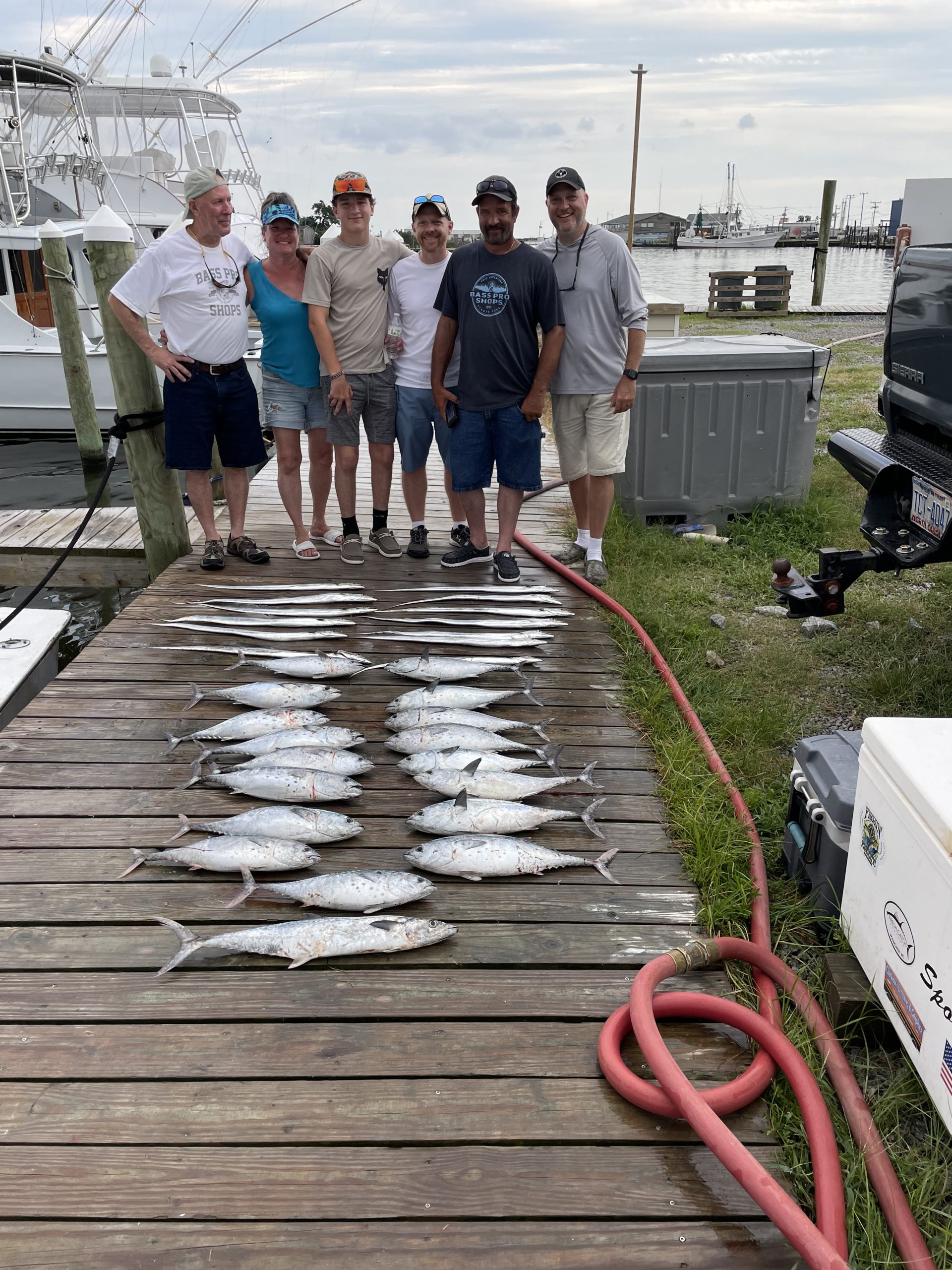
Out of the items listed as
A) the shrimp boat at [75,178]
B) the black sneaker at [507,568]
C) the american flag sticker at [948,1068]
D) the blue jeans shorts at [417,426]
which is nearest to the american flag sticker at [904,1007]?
the american flag sticker at [948,1068]

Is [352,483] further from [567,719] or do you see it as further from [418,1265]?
[418,1265]

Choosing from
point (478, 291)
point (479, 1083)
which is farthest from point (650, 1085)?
point (478, 291)

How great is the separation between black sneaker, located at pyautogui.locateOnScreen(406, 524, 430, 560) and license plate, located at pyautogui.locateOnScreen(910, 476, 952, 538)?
295 centimetres

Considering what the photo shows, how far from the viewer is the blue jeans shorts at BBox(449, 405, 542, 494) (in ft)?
15.8

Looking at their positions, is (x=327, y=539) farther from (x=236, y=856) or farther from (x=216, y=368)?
(x=236, y=856)

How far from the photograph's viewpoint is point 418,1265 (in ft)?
5.40

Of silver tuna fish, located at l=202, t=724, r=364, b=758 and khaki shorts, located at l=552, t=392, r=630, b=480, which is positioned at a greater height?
khaki shorts, located at l=552, t=392, r=630, b=480

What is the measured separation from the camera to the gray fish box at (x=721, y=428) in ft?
19.7

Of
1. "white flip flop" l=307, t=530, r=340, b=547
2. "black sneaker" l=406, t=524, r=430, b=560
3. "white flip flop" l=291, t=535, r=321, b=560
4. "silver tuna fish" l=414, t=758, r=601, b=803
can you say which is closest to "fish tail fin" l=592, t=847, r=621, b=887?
"silver tuna fish" l=414, t=758, r=601, b=803

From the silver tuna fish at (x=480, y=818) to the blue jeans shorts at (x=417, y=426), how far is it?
8.90 feet

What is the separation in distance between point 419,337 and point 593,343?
0.97 m

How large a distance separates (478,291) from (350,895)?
10.5 feet

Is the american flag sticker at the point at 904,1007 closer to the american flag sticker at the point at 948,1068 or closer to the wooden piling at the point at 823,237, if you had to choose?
the american flag sticker at the point at 948,1068

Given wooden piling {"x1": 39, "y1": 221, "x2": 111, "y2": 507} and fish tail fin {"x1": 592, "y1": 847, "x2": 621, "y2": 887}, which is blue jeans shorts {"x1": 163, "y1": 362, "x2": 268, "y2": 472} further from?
wooden piling {"x1": 39, "y1": 221, "x2": 111, "y2": 507}
